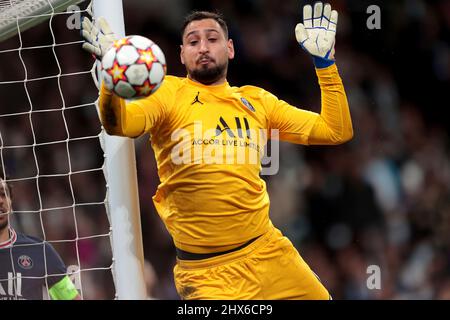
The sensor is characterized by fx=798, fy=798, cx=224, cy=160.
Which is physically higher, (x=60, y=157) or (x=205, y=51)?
(x=205, y=51)

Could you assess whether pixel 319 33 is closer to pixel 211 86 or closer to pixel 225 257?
A: pixel 211 86

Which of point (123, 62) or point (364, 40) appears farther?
point (364, 40)

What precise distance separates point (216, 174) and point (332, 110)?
29.1 inches

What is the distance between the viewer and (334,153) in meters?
6.95

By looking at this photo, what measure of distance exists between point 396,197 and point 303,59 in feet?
4.89

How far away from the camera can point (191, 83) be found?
3840mm

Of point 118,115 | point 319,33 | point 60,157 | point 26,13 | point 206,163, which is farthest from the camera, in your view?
point 60,157

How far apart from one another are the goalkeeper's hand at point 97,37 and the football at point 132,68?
0.34 feet

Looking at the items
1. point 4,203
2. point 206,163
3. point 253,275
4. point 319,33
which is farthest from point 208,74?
point 4,203

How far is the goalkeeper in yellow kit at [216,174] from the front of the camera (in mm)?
3645
